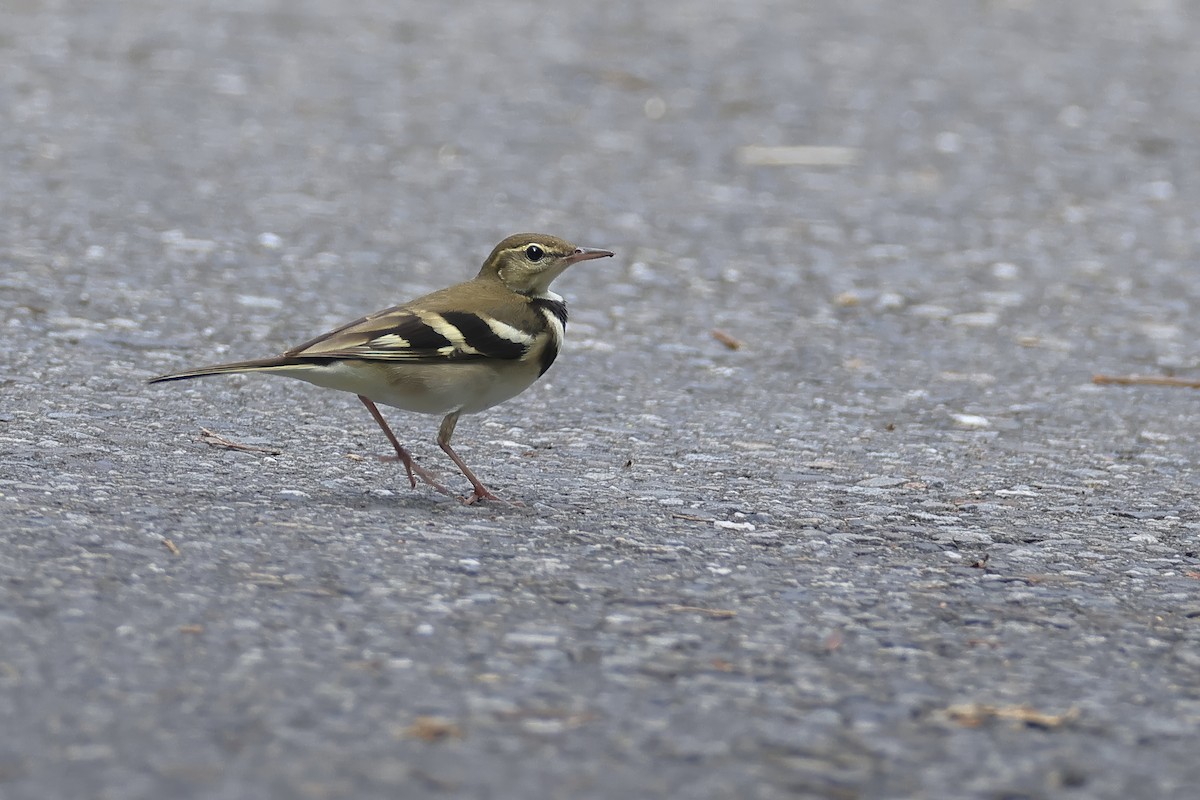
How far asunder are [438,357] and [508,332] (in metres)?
0.31

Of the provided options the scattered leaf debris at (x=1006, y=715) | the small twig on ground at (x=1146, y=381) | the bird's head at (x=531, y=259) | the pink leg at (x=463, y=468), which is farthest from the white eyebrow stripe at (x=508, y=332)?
the small twig on ground at (x=1146, y=381)

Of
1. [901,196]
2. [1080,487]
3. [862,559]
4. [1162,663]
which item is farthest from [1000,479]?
[901,196]

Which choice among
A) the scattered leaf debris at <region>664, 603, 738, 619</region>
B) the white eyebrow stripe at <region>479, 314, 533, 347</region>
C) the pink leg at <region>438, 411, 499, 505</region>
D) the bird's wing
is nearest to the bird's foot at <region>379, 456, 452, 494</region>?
the pink leg at <region>438, 411, 499, 505</region>

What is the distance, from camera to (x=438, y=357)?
5.81 meters

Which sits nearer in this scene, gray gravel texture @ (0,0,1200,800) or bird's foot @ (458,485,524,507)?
gray gravel texture @ (0,0,1200,800)

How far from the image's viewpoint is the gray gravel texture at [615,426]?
3.78 meters

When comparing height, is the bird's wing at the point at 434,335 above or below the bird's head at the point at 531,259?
below

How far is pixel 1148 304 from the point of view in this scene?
31.9 feet

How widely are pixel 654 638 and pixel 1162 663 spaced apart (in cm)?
150

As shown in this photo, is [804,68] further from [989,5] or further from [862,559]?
[862,559]

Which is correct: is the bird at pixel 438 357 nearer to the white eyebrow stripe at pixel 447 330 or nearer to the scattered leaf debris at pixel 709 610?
the white eyebrow stripe at pixel 447 330

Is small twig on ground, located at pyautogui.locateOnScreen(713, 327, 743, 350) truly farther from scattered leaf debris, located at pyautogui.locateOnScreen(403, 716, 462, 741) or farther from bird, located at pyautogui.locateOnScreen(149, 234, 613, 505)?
scattered leaf debris, located at pyautogui.locateOnScreen(403, 716, 462, 741)

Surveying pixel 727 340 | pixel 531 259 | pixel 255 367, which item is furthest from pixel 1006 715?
pixel 727 340

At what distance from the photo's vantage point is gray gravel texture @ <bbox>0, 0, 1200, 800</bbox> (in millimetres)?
3783
